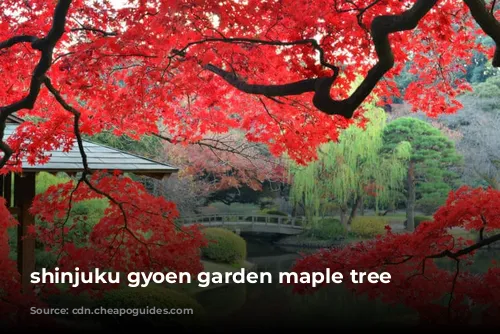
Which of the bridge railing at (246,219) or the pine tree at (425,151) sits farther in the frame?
the bridge railing at (246,219)

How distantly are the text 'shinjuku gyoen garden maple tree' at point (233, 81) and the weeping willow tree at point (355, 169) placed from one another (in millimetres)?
9780

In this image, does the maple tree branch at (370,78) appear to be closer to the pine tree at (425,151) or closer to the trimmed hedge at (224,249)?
the trimmed hedge at (224,249)

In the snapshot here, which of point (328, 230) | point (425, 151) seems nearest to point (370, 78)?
point (425, 151)

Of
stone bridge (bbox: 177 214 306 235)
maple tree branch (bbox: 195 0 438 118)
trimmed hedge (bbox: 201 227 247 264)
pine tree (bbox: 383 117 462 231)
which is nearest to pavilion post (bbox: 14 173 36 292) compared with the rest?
maple tree branch (bbox: 195 0 438 118)

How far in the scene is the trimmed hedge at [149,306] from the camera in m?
6.87

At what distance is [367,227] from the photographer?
16.7m

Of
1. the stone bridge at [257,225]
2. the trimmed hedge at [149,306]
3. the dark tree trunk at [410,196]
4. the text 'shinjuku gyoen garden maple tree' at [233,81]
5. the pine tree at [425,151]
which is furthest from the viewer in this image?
the stone bridge at [257,225]

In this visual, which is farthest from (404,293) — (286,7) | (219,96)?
(219,96)

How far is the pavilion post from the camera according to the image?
5930 millimetres

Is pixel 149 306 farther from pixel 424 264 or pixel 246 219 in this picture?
pixel 246 219

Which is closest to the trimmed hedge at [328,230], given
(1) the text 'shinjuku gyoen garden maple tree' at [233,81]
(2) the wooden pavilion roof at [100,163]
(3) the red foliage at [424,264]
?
(1) the text 'shinjuku gyoen garden maple tree' at [233,81]

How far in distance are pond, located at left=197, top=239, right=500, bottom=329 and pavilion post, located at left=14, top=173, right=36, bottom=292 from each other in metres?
3.25

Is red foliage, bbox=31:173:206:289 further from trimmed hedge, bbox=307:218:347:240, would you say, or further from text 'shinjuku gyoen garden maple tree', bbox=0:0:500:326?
trimmed hedge, bbox=307:218:347:240

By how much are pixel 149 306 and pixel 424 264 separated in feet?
11.9
